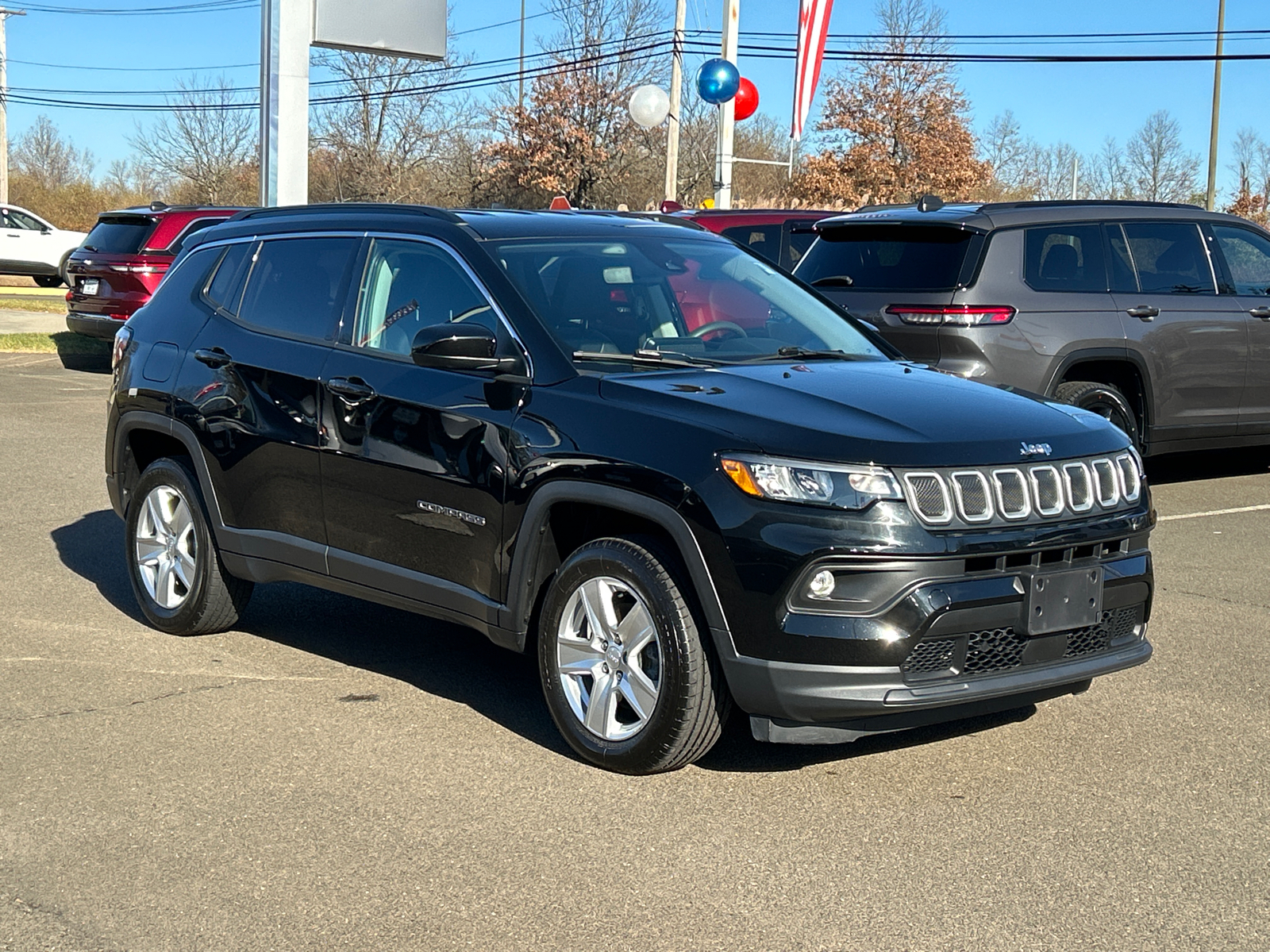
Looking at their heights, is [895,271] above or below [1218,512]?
above

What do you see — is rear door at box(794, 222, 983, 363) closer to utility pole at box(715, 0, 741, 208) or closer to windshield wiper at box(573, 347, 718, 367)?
windshield wiper at box(573, 347, 718, 367)

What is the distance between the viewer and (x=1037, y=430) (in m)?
4.62

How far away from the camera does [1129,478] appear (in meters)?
4.81

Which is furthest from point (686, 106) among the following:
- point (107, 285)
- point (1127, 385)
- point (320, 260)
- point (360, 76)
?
point (320, 260)

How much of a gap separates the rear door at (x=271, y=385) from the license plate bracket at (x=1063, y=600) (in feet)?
8.81

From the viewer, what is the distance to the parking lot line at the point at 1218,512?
31.3 ft

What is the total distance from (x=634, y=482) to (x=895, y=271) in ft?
17.7

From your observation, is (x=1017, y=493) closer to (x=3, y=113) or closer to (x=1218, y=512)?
(x=1218, y=512)

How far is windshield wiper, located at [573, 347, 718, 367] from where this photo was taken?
199 inches

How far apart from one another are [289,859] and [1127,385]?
299 inches

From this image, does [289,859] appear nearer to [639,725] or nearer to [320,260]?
[639,725]

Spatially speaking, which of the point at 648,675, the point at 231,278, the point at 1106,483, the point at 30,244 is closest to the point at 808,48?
the point at 231,278

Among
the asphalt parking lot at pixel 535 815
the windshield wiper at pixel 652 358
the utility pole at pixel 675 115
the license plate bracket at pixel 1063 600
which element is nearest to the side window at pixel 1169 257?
the asphalt parking lot at pixel 535 815

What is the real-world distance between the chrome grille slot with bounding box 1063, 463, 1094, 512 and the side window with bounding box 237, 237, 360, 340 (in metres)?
2.83
